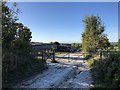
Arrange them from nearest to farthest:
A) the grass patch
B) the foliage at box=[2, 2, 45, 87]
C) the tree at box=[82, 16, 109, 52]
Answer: the grass patch < the foliage at box=[2, 2, 45, 87] < the tree at box=[82, 16, 109, 52]

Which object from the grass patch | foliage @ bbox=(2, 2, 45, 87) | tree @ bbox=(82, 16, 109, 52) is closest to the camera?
the grass patch

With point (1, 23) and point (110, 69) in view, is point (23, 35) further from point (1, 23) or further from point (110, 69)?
point (110, 69)

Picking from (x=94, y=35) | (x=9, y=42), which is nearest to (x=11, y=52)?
(x=9, y=42)

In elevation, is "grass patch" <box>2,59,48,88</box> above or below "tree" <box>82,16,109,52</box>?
below

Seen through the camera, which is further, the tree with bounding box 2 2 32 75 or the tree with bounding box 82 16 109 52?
the tree with bounding box 82 16 109 52

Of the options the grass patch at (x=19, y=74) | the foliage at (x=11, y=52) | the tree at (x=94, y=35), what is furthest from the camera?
the tree at (x=94, y=35)

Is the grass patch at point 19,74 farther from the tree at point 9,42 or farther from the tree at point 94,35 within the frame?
the tree at point 94,35

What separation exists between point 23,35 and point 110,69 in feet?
36.2

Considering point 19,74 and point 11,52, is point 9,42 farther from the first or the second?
point 19,74

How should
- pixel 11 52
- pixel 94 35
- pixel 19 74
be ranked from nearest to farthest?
pixel 19 74 < pixel 11 52 < pixel 94 35

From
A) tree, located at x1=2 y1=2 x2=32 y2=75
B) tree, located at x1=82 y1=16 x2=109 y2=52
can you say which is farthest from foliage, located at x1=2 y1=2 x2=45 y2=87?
tree, located at x1=82 y1=16 x2=109 y2=52

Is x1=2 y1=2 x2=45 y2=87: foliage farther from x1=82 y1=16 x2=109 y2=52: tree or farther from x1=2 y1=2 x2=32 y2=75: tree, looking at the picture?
x1=82 y1=16 x2=109 y2=52: tree

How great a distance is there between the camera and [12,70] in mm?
14703

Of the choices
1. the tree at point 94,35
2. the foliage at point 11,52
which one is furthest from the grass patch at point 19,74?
the tree at point 94,35
